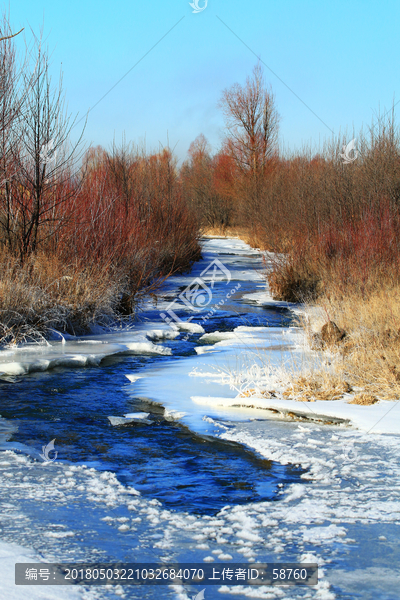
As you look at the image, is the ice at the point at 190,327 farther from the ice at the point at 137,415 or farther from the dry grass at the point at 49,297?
the ice at the point at 137,415

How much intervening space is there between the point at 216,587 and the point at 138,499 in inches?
33.8

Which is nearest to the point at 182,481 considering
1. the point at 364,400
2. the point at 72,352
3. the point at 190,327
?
the point at 364,400

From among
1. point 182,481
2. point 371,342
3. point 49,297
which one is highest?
point 49,297

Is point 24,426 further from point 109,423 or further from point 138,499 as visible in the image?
point 138,499

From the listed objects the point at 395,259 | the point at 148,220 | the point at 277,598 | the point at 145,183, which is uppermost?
the point at 145,183

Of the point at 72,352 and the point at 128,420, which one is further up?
the point at 72,352

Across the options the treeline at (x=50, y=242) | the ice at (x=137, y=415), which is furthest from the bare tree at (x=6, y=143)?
the ice at (x=137, y=415)

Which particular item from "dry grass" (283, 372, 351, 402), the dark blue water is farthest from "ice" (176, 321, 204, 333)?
"dry grass" (283, 372, 351, 402)

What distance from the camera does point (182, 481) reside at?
3.17 metres

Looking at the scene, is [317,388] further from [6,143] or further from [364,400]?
[6,143]

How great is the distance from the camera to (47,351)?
6.62 m

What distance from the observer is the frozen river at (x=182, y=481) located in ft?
7.57

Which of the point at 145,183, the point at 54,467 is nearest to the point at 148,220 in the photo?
the point at 145,183

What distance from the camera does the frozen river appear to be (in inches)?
90.9
